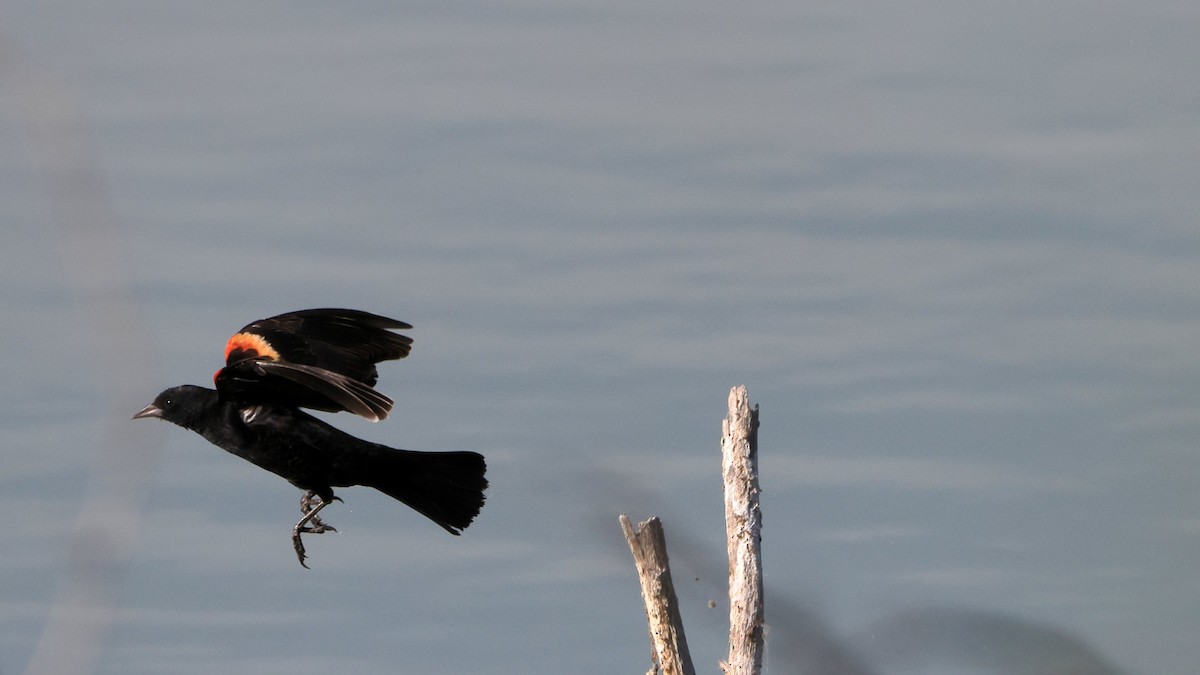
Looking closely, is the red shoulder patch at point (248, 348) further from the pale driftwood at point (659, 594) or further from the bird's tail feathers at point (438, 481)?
the pale driftwood at point (659, 594)

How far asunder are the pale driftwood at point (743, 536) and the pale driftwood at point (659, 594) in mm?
411

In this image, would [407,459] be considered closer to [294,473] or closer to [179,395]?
[294,473]

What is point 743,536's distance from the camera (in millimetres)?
7898

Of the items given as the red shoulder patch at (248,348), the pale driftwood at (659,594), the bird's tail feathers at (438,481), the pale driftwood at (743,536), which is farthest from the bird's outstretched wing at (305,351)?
the pale driftwood at (743,536)

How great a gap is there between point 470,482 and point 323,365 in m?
1.12

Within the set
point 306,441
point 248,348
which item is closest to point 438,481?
point 306,441

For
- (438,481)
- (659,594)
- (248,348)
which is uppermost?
(248,348)

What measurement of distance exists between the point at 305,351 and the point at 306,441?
576 millimetres

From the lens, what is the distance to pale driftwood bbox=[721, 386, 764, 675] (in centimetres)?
785

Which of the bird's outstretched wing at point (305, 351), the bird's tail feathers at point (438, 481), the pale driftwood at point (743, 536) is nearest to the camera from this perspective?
the pale driftwood at point (743, 536)

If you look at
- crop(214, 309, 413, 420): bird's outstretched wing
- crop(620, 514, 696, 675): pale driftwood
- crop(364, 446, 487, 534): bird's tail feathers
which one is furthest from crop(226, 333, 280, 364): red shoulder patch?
crop(620, 514, 696, 675): pale driftwood

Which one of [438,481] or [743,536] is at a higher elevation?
[438,481]

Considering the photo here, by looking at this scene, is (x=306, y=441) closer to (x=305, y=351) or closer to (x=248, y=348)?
(x=305, y=351)

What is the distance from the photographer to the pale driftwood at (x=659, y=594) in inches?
323
